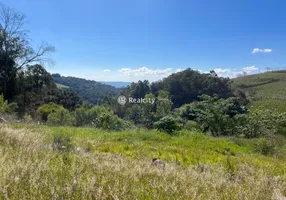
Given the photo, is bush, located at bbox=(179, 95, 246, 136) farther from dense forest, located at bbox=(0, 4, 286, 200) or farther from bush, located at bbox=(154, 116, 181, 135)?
bush, located at bbox=(154, 116, 181, 135)

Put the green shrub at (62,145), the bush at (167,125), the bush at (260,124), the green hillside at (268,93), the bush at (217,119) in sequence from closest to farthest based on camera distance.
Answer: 1. the green shrub at (62,145)
2. the bush at (167,125)
3. the bush at (260,124)
4. the bush at (217,119)
5. the green hillside at (268,93)

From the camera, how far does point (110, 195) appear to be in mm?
1742

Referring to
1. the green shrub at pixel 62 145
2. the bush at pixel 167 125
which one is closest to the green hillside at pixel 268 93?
the bush at pixel 167 125

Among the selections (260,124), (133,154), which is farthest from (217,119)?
(133,154)

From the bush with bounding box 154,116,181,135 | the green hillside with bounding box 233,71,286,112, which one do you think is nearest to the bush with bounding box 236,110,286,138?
the bush with bounding box 154,116,181,135

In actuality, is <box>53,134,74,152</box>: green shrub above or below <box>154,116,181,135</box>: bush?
above

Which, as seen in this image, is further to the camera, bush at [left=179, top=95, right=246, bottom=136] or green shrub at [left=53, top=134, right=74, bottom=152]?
bush at [left=179, top=95, right=246, bottom=136]

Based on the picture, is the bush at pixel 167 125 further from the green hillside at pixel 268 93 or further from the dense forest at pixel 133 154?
the green hillside at pixel 268 93

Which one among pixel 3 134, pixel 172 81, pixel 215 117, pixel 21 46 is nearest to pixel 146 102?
pixel 172 81

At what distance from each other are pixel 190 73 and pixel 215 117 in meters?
40.9

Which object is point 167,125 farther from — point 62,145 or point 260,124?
point 260,124

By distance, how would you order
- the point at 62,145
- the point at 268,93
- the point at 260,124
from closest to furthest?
the point at 62,145
the point at 260,124
the point at 268,93

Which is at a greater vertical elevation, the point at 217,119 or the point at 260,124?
the point at 217,119

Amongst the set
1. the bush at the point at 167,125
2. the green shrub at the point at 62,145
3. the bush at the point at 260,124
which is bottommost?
the bush at the point at 260,124
